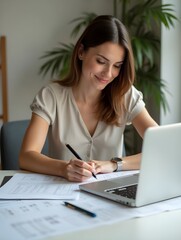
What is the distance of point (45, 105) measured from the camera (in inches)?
64.7

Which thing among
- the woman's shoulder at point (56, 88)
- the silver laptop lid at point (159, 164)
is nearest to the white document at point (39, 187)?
the silver laptop lid at point (159, 164)

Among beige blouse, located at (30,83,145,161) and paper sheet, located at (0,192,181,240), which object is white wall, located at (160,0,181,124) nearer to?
beige blouse, located at (30,83,145,161)

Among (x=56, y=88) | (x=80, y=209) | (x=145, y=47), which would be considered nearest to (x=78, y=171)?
(x=80, y=209)

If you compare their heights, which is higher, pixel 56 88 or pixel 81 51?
pixel 81 51

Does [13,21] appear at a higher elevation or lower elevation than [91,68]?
higher

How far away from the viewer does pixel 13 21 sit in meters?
3.02

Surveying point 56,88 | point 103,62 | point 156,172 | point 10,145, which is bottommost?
point 10,145

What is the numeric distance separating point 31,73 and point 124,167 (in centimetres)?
187

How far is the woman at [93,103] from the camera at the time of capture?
155cm

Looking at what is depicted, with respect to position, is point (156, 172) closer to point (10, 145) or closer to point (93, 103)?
point (93, 103)

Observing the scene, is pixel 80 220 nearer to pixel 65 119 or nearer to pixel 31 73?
pixel 65 119

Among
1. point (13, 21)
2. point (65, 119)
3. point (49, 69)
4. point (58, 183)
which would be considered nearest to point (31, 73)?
point (49, 69)

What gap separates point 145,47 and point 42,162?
147 cm

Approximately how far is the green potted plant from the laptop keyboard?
→ 5.00 ft
